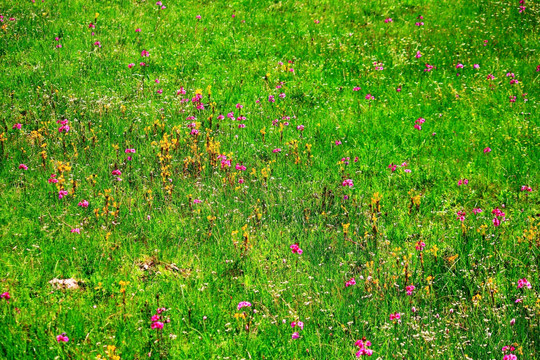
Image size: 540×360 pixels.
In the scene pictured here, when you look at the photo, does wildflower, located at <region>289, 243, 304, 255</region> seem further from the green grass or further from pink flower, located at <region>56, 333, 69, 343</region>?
pink flower, located at <region>56, 333, 69, 343</region>

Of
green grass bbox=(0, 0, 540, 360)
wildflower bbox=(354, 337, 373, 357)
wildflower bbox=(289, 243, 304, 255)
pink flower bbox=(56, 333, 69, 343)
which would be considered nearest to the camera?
wildflower bbox=(354, 337, 373, 357)

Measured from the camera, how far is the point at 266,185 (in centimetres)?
552

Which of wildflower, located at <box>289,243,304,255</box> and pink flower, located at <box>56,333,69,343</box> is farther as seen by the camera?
wildflower, located at <box>289,243,304,255</box>

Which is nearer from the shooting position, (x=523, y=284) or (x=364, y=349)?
(x=364, y=349)

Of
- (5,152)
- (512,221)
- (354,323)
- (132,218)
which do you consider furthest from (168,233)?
(512,221)

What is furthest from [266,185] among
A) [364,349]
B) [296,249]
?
[364,349]

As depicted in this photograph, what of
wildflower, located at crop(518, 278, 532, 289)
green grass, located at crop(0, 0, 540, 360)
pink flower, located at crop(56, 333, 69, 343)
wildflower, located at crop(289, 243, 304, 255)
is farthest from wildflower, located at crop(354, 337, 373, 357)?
pink flower, located at crop(56, 333, 69, 343)

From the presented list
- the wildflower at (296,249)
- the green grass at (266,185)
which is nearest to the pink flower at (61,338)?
the green grass at (266,185)

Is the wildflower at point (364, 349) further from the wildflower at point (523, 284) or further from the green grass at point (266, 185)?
the wildflower at point (523, 284)

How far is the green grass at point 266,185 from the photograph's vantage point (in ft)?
12.1

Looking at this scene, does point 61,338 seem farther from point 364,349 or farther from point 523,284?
point 523,284

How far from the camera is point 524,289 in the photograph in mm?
3869

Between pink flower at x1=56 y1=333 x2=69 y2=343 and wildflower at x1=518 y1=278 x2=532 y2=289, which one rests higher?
pink flower at x1=56 y1=333 x2=69 y2=343

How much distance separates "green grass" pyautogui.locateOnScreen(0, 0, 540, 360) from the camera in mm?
3703
